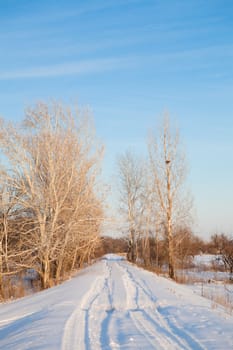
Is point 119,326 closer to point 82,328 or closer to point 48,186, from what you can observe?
point 82,328

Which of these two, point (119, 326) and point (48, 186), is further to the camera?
point (48, 186)

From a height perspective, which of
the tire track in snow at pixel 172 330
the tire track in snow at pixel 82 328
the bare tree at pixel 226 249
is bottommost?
the tire track in snow at pixel 172 330

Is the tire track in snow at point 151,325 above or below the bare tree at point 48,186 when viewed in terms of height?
below

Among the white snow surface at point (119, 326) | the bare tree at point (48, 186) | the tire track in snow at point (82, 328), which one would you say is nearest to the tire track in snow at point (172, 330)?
the white snow surface at point (119, 326)

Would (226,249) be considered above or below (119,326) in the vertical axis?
above

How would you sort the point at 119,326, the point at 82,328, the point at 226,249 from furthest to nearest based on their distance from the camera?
the point at 226,249 < the point at 119,326 < the point at 82,328

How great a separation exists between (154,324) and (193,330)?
927 mm

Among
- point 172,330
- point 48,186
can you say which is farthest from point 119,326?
point 48,186

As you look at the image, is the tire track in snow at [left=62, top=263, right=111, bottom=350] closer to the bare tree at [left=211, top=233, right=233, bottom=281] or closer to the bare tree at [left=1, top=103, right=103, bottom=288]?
the bare tree at [left=1, top=103, right=103, bottom=288]

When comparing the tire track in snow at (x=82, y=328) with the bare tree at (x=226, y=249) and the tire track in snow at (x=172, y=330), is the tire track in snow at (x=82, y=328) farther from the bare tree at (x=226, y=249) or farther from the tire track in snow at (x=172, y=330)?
the bare tree at (x=226, y=249)

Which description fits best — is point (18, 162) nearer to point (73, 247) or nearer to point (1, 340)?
point (73, 247)

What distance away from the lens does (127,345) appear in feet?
19.2

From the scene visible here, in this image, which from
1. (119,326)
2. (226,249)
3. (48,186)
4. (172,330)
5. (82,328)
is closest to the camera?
(172,330)

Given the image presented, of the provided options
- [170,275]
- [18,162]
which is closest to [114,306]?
[18,162]
